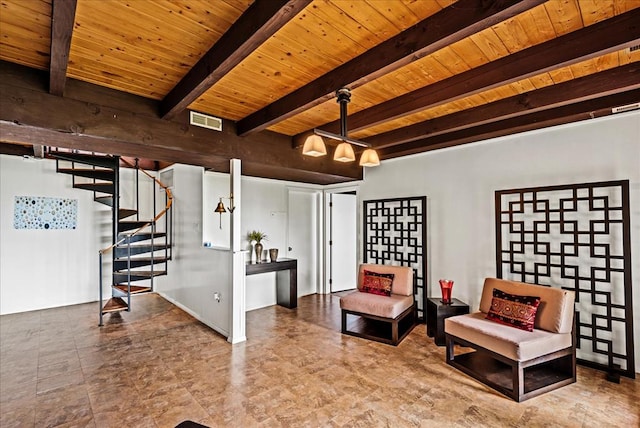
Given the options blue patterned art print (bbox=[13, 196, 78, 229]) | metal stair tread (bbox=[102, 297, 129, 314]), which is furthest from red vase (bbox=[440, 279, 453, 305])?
blue patterned art print (bbox=[13, 196, 78, 229])

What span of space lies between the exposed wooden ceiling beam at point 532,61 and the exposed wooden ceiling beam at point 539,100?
2.67ft

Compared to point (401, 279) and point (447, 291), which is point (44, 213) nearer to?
point (401, 279)

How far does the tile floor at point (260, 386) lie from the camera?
95.3 inches

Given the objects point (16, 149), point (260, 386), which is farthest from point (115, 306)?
point (260, 386)

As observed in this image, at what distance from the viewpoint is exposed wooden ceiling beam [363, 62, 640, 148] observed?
2518mm

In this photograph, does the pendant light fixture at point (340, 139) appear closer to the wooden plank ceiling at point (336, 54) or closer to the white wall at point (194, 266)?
the wooden plank ceiling at point (336, 54)

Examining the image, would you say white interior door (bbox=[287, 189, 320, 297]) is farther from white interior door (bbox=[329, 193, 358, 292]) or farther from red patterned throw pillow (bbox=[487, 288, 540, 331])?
red patterned throw pillow (bbox=[487, 288, 540, 331])

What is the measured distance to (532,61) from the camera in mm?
2219

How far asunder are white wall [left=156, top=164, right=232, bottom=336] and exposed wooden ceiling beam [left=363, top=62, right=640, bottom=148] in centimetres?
301

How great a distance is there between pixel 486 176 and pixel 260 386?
3.70 meters

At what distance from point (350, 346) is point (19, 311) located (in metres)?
5.56

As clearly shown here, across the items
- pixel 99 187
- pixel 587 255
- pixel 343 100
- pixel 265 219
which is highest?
pixel 343 100

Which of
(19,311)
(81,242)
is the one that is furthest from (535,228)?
(19,311)

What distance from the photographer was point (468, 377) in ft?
9.99
